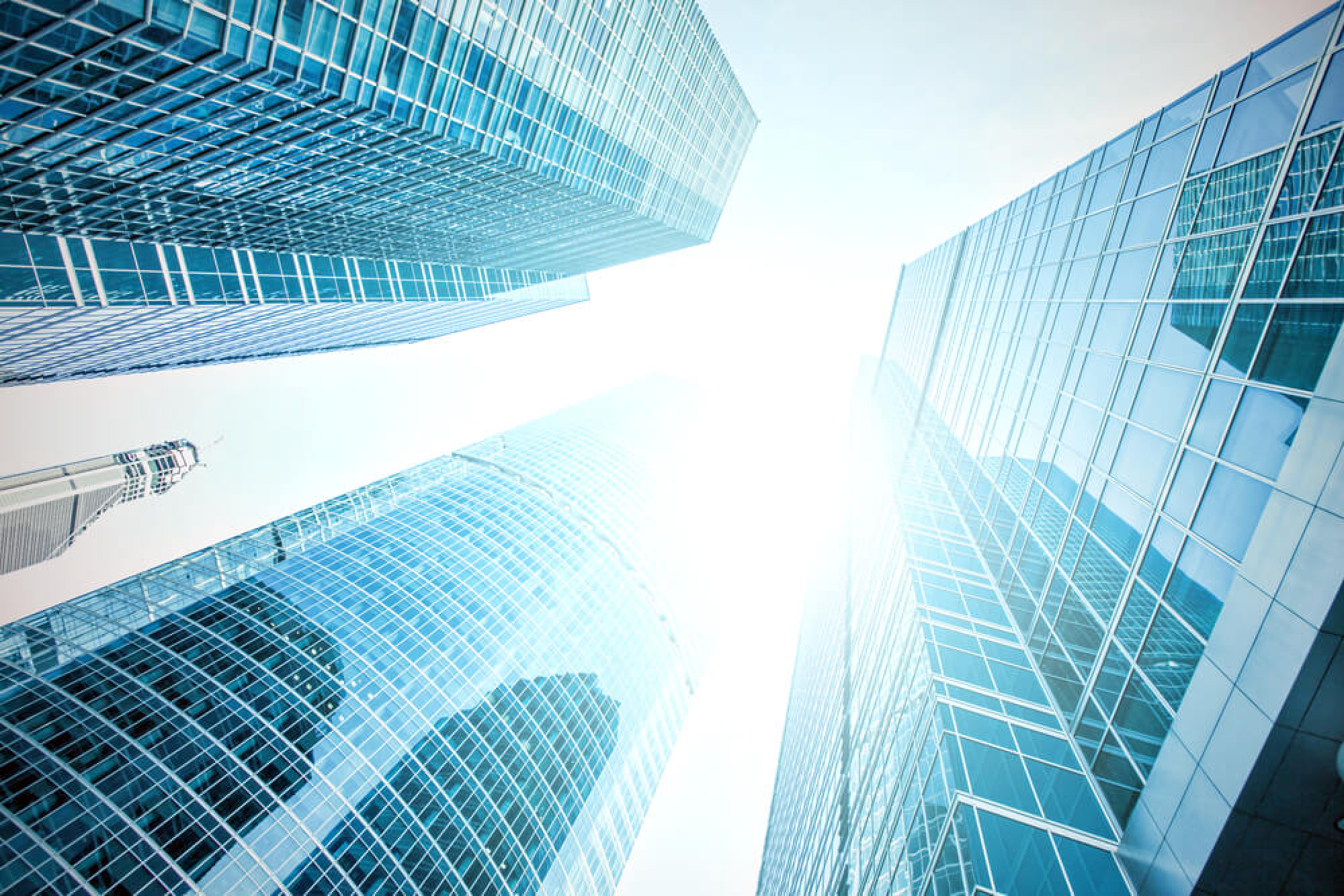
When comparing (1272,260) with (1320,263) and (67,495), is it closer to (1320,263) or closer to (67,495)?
(1320,263)

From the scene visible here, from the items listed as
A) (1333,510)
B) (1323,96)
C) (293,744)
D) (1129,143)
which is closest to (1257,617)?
(1333,510)

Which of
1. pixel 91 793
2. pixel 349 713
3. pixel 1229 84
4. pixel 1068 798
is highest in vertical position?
pixel 1229 84

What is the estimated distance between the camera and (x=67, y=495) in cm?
10175

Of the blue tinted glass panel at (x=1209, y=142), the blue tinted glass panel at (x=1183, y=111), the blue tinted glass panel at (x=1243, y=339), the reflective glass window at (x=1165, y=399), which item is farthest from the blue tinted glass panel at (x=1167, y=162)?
the blue tinted glass panel at (x=1243, y=339)

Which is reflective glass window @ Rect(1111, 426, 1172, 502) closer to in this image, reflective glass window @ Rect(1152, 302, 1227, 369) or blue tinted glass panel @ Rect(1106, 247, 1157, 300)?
reflective glass window @ Rect(1152, 302, 1227, 369)

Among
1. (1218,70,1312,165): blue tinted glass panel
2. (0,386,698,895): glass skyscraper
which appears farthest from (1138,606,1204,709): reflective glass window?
(0,386,698,895): glass skyscraper

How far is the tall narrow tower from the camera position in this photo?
91.5 meters

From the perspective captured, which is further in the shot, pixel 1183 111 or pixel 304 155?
pixel 304 155

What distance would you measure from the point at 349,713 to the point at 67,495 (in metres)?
94.6

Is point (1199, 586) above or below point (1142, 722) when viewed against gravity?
above

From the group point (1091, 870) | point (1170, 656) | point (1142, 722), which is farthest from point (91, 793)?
point (1170, 656)

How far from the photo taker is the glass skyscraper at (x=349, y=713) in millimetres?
37344

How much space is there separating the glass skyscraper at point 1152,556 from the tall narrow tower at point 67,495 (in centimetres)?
12838

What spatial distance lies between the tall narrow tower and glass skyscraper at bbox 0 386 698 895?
56.3 meters
